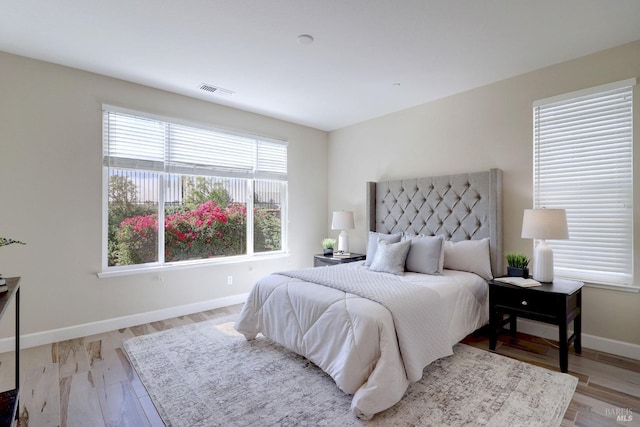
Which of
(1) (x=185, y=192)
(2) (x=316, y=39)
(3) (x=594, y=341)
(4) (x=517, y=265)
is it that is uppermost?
(2) (x=316, y=39)

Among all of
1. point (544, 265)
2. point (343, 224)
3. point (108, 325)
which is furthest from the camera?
point (343, 224)

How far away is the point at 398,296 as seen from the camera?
230 cm

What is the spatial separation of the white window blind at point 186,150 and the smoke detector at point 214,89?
0.56m

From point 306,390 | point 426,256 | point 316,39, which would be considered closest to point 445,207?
point 426,256

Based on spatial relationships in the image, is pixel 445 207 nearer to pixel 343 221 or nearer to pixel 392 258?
pixel 392 258

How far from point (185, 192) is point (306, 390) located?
2902 millimetres

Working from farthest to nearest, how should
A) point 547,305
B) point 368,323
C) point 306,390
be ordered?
point 547,305 < point 306,390 < point 368,323

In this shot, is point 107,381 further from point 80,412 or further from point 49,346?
point 49,346

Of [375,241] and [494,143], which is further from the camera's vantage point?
[375,241]

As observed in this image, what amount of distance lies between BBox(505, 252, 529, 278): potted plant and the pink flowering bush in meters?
3.20

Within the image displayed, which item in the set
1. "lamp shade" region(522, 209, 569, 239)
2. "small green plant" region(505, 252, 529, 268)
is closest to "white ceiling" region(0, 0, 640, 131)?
"lamp shade" region(522, 209, 569, 239)

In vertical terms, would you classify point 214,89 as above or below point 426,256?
above

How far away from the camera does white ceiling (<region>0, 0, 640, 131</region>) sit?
2.22m

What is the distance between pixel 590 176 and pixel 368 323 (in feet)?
8.63
